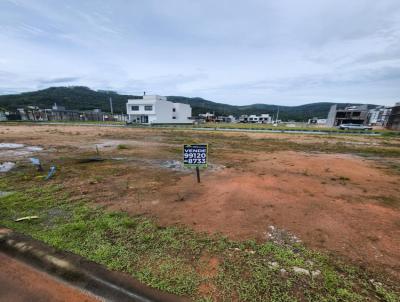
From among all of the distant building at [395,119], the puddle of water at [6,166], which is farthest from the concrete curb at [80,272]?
the distant building at [395,119]

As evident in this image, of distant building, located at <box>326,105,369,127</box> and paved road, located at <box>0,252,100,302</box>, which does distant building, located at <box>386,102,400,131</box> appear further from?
paved road, located at <box>0,252,100,302</box>

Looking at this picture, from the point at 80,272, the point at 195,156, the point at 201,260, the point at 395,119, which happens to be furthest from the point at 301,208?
the point at 395,119

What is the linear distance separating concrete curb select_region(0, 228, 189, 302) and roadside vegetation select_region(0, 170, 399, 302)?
0.35 feet

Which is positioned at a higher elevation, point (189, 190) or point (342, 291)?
point (342, 291)

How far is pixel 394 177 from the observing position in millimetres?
8023

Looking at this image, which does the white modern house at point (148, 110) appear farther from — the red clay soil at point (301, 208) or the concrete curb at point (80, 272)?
the concrete curb at point (80, 272)

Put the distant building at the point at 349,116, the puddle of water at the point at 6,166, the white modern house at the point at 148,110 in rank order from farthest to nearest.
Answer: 1. the distant building at the point at 349,116
2. the white modern house at the point at 148,110
3. the puddle of water at the point at 6,166

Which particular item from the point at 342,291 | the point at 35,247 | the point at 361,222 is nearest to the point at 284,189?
the point at 361,222

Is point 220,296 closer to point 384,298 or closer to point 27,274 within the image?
point 384,298

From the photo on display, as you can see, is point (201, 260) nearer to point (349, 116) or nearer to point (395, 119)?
point (395, 119)

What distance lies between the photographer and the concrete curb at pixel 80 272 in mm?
2500

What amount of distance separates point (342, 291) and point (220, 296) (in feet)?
5.15

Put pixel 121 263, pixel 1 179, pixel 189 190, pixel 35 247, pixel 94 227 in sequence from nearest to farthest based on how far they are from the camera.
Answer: pixel 121 263 < pixel 35 247 < pixel 94 227 < pixel 189 190 < pixel 1 179

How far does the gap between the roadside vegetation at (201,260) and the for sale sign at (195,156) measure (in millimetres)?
2590
